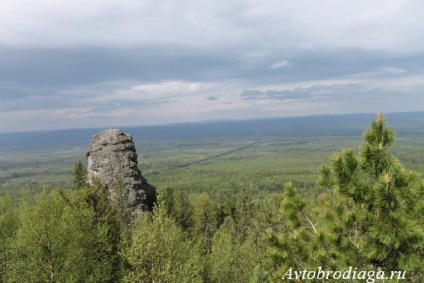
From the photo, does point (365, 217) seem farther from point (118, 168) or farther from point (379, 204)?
point (118, 168)

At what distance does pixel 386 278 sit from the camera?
408 inches

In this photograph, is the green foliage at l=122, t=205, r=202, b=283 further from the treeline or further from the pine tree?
the pine tree

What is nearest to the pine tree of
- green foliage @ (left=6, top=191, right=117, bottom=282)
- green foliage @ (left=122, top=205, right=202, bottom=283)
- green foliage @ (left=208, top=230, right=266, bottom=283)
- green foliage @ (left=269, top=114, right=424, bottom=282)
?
green foliage @ (left=269, top=114, right=424, bottom=282)

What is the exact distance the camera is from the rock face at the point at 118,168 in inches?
1954

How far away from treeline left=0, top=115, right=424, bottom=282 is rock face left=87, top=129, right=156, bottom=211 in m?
2.79

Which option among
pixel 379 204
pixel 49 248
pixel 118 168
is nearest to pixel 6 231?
pixel 49 248

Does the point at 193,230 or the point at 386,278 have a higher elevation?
the point at 386,278

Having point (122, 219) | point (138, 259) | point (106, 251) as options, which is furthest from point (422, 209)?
point (122, 219)

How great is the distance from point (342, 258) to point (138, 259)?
1647cm

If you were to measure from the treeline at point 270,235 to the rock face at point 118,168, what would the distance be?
9.15 ft

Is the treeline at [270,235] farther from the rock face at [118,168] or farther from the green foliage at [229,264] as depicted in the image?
the rock face at [118,168]

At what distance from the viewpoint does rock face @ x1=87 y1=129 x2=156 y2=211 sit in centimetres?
4962

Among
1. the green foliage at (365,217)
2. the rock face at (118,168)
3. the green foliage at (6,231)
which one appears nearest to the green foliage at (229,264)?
the rock face at (118,168)

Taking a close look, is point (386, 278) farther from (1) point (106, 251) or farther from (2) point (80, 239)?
(1) point (106, 251)
